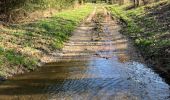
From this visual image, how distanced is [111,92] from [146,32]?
16954 millimetres

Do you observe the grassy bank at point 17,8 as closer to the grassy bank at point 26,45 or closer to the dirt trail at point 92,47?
the grassy bank at point 26,45

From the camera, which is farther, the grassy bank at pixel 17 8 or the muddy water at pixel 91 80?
the grassy bank at pixel 17 8

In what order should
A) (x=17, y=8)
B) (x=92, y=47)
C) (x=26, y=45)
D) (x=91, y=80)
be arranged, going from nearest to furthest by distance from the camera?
1. (x=91, y=80)
2. (x=26, y=45)
3. (x=92, y=47)
4. (x=17, y=8)

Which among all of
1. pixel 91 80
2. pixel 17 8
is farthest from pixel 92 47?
pixel 17 8

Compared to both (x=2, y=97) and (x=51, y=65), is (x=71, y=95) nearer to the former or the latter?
(x=2, y=97)

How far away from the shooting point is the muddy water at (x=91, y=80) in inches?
583

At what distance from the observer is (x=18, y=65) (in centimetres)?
1917

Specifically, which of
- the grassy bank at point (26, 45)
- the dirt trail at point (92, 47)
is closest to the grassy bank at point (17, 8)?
the grassy bank at point (26, 45)

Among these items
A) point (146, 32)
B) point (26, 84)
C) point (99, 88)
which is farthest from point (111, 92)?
point (146, 32)

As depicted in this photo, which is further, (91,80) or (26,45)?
(26,45)

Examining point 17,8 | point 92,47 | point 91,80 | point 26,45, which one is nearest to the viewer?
point 91,80

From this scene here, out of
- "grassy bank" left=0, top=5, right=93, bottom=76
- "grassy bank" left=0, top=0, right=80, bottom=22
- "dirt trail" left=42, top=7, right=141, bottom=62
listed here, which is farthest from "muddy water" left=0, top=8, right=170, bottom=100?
"grassy bank" left=0, top=0, right=80, bottom=22

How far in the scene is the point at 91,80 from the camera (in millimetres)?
17312

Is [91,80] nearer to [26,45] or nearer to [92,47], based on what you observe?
[26,45]
